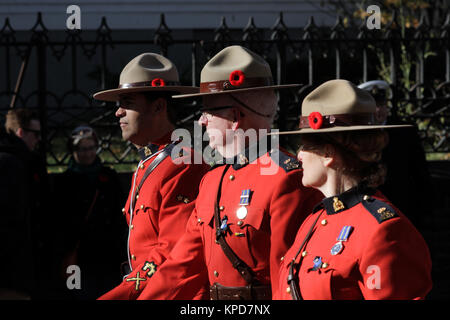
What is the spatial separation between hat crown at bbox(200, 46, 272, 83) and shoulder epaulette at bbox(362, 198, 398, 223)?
3.29 feet

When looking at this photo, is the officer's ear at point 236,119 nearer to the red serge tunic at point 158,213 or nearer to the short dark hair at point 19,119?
the red serge tunic at point 158,213

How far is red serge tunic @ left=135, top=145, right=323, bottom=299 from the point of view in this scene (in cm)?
330

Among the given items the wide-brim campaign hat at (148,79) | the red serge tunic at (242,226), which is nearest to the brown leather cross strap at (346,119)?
the red serge tunic at (242,226)

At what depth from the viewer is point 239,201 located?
344 centimetres

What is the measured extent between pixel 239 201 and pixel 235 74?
613 millimetres

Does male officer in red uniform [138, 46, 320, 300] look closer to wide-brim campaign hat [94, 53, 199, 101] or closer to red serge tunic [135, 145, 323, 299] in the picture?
red serge tunic [135, 145, 323, 299]

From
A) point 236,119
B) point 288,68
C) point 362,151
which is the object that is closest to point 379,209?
point 362,151

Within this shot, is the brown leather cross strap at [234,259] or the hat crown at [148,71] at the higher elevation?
the hat crown at [148,71]

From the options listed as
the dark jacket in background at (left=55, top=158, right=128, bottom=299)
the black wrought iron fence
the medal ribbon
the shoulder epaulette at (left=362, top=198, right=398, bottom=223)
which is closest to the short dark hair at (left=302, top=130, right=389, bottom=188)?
the shoulder epaulette at (left=362, top=198, right=398, bottom=223)

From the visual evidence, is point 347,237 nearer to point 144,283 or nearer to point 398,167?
point 144,283

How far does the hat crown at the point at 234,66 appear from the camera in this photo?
3607 millimetres

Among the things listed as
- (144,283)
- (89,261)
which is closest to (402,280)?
(144,283)

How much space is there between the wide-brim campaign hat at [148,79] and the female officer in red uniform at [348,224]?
137cm

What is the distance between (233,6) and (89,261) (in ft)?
39.8
